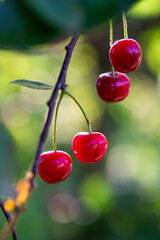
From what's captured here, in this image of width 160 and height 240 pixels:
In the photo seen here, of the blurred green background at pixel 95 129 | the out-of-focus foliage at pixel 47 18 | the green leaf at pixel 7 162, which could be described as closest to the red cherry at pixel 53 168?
the green leaf at pixel 7 162

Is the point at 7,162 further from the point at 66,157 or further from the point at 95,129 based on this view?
the point at 95,129

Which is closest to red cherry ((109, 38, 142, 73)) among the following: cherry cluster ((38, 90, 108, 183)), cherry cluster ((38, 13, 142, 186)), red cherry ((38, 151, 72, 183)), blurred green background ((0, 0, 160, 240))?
cherry cluster ((38, 13, 142, 186))

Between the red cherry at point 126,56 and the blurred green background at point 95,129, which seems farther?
the blurred green background at point 95,129

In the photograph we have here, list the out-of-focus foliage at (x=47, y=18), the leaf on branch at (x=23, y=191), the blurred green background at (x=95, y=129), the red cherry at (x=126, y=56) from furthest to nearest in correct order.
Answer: the blurred green background at (x=95, y=129)
the red cherry at (x=126, y=56)
the leaf on branch at (x=23, y=191)
the out-of-focus foliage at (x=47, y=18)

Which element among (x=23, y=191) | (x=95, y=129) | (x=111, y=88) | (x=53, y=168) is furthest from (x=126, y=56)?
(x=95, y=129)

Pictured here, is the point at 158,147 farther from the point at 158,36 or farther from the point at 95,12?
the point at 95,12

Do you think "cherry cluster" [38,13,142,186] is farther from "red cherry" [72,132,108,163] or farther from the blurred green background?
the blurred green background

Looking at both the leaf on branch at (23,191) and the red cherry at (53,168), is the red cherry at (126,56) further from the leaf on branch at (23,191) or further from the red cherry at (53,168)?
the leaf on branch at (23,191)
